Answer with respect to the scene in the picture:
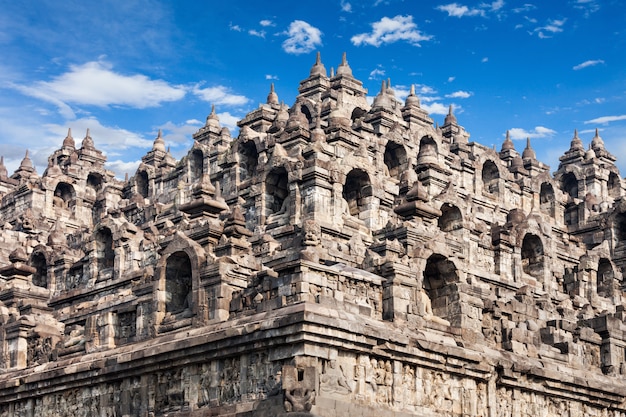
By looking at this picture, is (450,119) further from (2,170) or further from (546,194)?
(2,170)

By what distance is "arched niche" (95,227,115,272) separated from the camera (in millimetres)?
48378

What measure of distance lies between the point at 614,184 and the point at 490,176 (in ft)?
52.3

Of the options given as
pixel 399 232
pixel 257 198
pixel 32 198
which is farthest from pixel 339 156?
pixel 32 198

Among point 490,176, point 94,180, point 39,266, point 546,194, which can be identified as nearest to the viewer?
point 39,266

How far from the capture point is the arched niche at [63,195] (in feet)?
220

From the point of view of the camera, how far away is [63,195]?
223ft

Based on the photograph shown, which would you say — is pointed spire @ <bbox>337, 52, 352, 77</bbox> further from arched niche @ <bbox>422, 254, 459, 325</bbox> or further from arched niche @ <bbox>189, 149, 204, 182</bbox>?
arched niche @ <bbox>422, 254, 459, 325</bbox>

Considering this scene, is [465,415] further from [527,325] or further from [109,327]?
[109,327]

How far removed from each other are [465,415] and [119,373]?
9545 mm

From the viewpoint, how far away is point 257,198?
148 ft

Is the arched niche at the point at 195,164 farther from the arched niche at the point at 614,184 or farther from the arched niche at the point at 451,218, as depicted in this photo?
the arched niche at the point at 614,184

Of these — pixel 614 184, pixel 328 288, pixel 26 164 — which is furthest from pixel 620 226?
pixel 26 164

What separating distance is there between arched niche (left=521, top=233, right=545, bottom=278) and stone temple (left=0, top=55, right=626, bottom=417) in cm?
9

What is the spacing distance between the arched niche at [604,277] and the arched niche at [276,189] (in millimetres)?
13700
